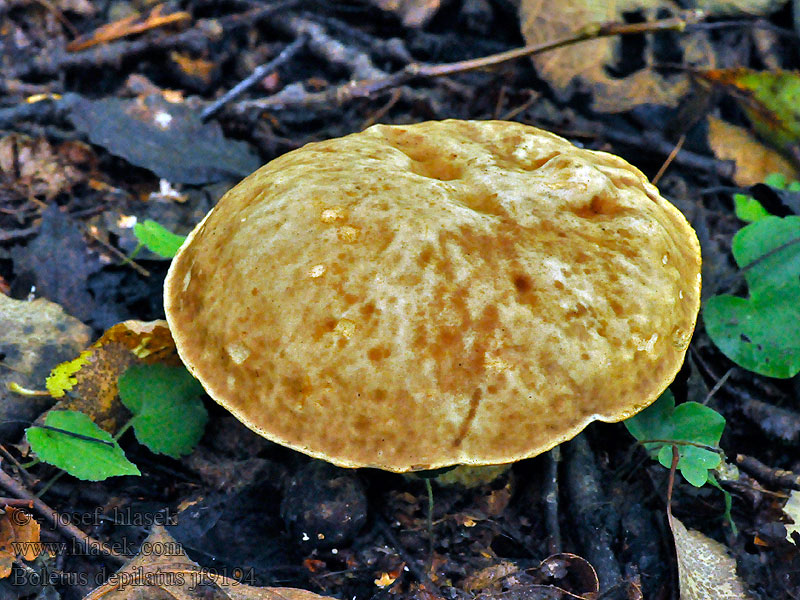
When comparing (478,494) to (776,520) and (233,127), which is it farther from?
(233,127)

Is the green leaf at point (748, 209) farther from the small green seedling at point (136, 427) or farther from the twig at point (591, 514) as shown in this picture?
the small green seedling at point (136, 427)

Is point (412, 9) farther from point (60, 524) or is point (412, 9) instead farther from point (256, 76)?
point (60, 524)

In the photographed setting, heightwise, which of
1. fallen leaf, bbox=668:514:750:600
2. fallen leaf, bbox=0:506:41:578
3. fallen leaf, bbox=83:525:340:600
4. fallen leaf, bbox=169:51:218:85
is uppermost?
fallen leaf, bbox=169:51:218:85

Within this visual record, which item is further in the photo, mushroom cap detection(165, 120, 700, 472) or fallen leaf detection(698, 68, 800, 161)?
fallen leaf detection(698, 68, 800, 161)

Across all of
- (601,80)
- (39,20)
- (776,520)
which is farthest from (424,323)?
(39,20)

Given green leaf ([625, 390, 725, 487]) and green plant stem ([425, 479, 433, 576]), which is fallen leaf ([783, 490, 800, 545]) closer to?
green leaf ([625, 390, 725, 487])

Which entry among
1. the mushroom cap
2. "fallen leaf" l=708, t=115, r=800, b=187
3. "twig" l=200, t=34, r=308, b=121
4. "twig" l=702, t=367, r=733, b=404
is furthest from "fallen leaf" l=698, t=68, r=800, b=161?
"twig" l=200, t=34, r=308, b=121

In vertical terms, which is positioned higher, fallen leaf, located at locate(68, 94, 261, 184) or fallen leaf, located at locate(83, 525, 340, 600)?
fallen leaf, located at locate(68, 94, 261, 184)
